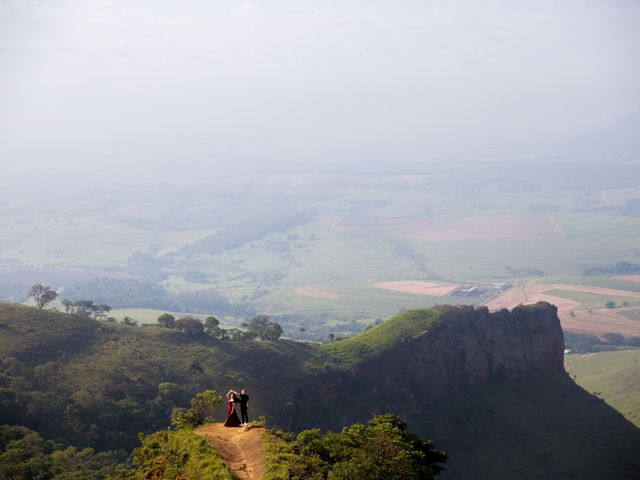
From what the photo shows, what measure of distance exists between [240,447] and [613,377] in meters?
81.9

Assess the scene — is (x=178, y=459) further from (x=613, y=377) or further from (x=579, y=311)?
(x=579, y=311)

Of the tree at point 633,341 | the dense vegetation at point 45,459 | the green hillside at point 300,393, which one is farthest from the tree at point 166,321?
the tree at point 633,341

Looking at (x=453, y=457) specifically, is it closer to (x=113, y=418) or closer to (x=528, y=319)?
(x=528, y=319)

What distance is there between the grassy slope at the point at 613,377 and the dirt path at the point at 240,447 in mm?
60979

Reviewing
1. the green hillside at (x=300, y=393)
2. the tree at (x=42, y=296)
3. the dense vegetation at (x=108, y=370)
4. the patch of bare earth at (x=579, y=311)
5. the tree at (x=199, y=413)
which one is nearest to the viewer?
the tree at (x=199, y=413)

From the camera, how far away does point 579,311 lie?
166375 millimetres

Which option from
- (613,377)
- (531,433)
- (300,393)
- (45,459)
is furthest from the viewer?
(613,377)

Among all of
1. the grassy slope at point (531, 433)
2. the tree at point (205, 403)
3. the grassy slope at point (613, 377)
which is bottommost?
the grassy slope at point (531, 433)

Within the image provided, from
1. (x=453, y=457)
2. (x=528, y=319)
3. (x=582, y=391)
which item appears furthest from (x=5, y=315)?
(x=582, y=391)

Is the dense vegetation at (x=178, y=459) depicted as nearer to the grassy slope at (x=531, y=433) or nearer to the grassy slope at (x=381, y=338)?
the grassy slope at (x=531, y=433)

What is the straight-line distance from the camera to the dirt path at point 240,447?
92.8 ft

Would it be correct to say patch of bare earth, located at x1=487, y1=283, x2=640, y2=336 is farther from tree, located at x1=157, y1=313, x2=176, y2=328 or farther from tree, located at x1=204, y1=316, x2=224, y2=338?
tree, located at x1=157, y1=313, x2=176, y2=328

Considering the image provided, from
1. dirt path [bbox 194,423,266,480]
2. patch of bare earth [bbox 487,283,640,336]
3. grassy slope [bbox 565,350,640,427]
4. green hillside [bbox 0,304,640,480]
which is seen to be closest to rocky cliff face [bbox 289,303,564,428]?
green hillside [bbox 0,304,640,480]

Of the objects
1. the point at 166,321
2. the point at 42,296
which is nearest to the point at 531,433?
the point at 166,321
